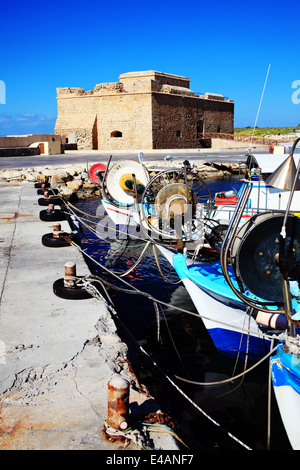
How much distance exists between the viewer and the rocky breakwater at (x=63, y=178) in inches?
806

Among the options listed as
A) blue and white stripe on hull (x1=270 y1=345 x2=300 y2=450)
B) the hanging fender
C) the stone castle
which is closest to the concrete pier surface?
blue and white stripe on hull (x1=270 y1=345 x2=300 y2=450)

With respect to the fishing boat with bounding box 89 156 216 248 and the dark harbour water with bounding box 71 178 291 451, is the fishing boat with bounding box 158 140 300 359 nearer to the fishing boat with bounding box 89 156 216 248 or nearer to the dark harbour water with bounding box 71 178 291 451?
the dark harbour water with bounding box 71 178 291 451

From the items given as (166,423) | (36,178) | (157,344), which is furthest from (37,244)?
(36,178)

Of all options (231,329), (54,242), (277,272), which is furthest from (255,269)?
(54,242)

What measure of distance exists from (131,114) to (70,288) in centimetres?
3364

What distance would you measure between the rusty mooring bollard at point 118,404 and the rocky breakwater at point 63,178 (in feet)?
56.0

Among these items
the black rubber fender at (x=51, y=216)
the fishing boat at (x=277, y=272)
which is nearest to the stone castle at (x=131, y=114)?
the black rubber fender at (x=51, y=216)

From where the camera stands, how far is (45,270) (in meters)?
6.50

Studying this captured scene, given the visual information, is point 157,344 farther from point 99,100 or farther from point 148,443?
point 99,100

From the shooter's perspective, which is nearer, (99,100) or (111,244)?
(111,244)

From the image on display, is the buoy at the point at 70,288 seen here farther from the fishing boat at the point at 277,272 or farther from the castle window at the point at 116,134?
the castle window at the point at 116,134

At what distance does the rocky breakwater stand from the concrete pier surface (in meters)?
14.6

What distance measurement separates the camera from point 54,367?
378 cm
